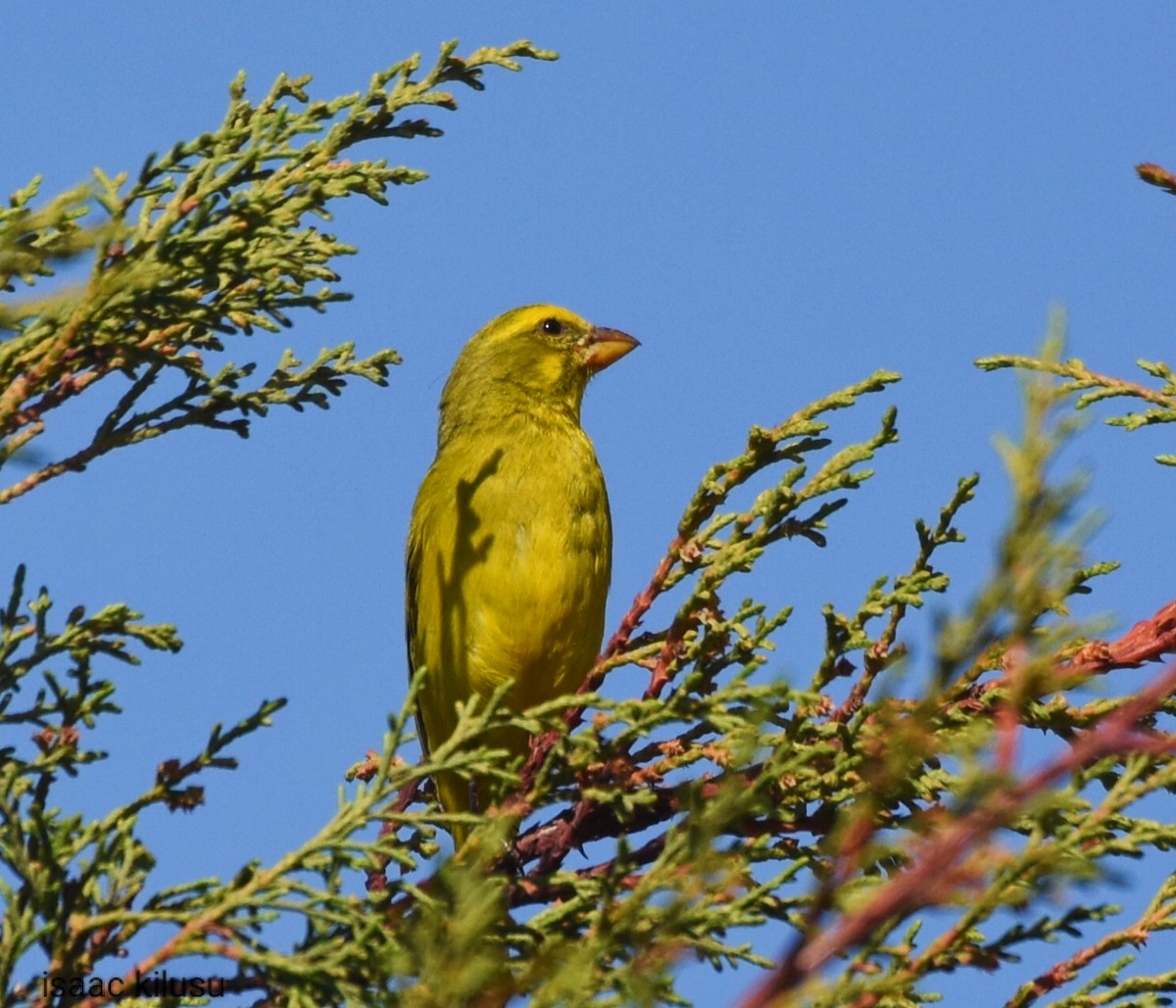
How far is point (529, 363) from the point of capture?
669 cm

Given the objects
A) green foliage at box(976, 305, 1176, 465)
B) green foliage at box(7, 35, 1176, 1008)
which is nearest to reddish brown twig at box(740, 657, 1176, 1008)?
green foliage at box(7, 35, 1176, 1008)

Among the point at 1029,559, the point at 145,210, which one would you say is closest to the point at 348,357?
the point at 145,210

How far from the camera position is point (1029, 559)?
2.11 m

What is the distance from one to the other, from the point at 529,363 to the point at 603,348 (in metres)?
0.36

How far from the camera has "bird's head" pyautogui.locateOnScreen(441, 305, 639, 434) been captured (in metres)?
6.48

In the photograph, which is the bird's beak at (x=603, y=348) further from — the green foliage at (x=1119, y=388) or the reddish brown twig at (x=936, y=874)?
the reddish brown twig at (x=936, y=874)

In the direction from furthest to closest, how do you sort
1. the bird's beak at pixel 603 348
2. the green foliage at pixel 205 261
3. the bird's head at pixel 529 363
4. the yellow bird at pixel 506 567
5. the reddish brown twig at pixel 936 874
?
1. the bird's beak at pixel 603 348
2. the bird's head at pixel 529 363
3. the yellow bird at pixel 506 567
4. the green foliage at pixel 205 261
5. the reddish brown twig at pixel 936 874

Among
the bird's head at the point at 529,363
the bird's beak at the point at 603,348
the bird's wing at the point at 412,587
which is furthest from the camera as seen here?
the bird's beak at the point at 603,348

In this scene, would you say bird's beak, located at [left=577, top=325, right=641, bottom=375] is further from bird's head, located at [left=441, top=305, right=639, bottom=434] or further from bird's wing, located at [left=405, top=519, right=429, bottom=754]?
bird's wing, located at [left=405, top=519, right=429, bottom=754]

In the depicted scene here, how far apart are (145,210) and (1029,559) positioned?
281 centimetres

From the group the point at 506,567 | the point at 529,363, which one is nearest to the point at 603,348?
the point at 529,363

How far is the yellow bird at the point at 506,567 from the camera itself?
5.52 m

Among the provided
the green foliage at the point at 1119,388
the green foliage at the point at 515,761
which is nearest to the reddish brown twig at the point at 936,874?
the green foliage at the point at 515,761

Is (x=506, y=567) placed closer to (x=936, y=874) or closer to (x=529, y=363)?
(x=529, y=363)
